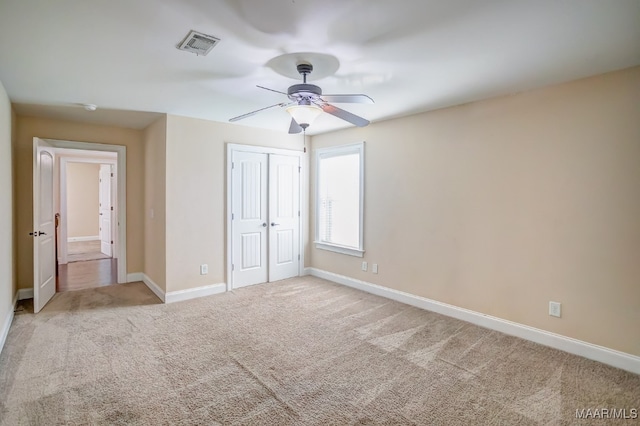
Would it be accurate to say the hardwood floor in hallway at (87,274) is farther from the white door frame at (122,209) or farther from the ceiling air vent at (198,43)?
the ceiling air vent at (198,43)

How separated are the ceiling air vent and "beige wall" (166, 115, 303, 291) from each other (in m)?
2.13

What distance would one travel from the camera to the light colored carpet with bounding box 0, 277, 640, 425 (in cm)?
211

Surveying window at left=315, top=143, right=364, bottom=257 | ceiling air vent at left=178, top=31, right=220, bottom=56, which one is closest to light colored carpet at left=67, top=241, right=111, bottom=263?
window at left=315, top=143, right=364, bottom=257

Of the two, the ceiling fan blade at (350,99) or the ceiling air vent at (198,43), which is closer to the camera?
the ceiling air vent at (198,43)

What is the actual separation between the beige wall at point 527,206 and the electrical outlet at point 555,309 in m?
0.04

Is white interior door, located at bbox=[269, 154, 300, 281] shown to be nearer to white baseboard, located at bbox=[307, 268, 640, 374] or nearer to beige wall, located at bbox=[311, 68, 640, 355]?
white baseboard, located at bbox=[307, 268, 640, 374]

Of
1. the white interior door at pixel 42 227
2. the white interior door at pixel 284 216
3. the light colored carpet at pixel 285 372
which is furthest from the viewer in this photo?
the white interior door at pixel 284 216

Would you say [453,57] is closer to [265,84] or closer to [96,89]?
[265,84]

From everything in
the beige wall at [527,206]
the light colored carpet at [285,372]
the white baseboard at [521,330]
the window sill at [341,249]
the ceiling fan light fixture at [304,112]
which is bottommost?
the light colored carpet at [285,372]

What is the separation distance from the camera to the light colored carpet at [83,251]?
23.5ft

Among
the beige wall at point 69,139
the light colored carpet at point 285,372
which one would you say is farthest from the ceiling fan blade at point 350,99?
the beige wall at point 69,139

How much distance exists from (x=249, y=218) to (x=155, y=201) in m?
1.34

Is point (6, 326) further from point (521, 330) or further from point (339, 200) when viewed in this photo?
point (521, 330)

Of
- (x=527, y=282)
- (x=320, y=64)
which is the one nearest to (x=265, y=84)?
(x=320, y=64)
